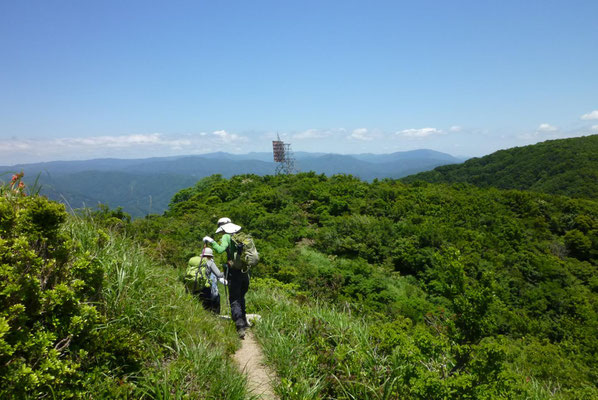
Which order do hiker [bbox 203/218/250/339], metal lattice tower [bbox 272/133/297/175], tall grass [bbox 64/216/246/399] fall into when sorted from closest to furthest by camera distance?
tall grass [bbox 64/216/246/399]
hiker [bbox 203/218/250/339]
metal lattice tower [bbox 272/133/297/175]

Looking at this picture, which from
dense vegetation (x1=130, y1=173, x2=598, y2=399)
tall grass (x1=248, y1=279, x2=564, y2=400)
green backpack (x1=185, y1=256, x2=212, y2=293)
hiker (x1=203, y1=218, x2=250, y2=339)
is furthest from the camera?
green backpack (x1=185, y1=256, x2=212, y2=293)

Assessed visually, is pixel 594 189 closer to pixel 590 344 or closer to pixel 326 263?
pixel 590 344

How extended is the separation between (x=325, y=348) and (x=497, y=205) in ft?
80.6

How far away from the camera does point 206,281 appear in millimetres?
Answer: 4816

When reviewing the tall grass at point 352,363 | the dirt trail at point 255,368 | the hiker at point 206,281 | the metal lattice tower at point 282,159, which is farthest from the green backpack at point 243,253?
the metal lattice tower at point 282,159

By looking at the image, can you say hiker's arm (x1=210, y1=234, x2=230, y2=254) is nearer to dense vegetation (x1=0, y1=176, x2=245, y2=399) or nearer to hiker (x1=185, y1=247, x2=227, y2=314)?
hiker (x1=185, y1=247, x2=227, y2=314)

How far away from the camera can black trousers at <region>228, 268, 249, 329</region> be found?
4.49 meters

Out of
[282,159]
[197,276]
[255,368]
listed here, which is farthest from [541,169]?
[255,368]

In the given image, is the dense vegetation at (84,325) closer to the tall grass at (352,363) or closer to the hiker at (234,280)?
the tall grass at (352,363)

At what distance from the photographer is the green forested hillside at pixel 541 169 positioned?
1999 inches

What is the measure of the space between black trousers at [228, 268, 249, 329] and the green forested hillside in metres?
47.8

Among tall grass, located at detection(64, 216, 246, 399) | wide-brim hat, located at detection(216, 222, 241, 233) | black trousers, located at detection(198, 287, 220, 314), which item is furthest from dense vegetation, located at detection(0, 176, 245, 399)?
black trousers, located at detection(198, 287, 220, 314)

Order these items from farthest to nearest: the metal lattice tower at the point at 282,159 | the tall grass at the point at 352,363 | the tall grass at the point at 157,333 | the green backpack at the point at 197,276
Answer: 1. the metal lattice tower at the point at 282,159
2. the green backpack at the point at 197,276
3. the tall grass at the point at 352,363
4. the tall grass at the point at 157,333

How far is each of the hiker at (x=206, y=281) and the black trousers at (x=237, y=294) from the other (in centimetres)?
48
